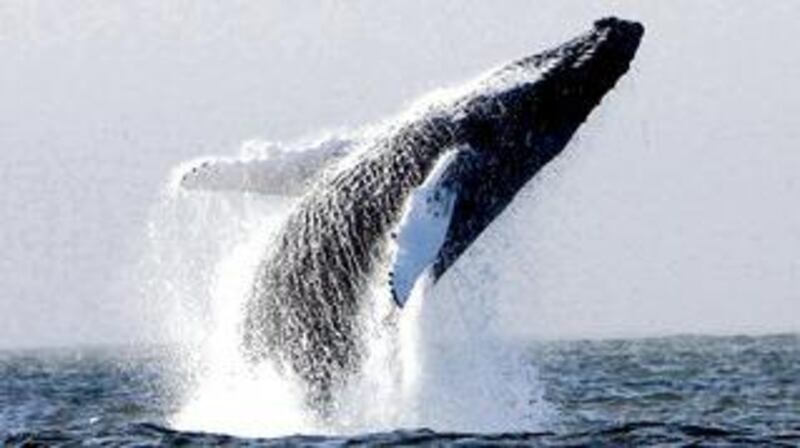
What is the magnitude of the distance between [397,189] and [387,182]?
11 cm

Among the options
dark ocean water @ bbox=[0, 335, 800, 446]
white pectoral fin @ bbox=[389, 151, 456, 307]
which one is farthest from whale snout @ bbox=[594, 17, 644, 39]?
dark ocean water @ bbox=[0, 335, 800, 446]

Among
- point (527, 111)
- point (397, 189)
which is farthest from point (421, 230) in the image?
point (527, 111)

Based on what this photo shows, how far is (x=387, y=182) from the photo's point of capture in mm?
15180

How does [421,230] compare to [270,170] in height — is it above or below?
below

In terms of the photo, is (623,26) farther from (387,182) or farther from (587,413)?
(587,413)

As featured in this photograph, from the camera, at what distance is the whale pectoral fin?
15.8 metres

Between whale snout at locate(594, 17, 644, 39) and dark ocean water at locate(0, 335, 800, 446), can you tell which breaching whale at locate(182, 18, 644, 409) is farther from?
dark ocean water at locate(0, 335, 800, 446)

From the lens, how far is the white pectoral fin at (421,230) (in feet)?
44.8

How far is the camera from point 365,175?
15312mm

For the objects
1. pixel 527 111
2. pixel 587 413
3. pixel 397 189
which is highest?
pixel 527 111

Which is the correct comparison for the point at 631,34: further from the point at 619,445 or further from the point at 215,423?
the point at 215,423

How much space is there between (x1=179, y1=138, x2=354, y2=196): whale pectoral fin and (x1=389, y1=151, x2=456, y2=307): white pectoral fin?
4.28ft

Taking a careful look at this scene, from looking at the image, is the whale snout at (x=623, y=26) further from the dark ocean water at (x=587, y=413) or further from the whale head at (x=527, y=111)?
the dark ocean water at (x=587, y=413)

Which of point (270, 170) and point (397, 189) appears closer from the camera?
point (397, 189)
